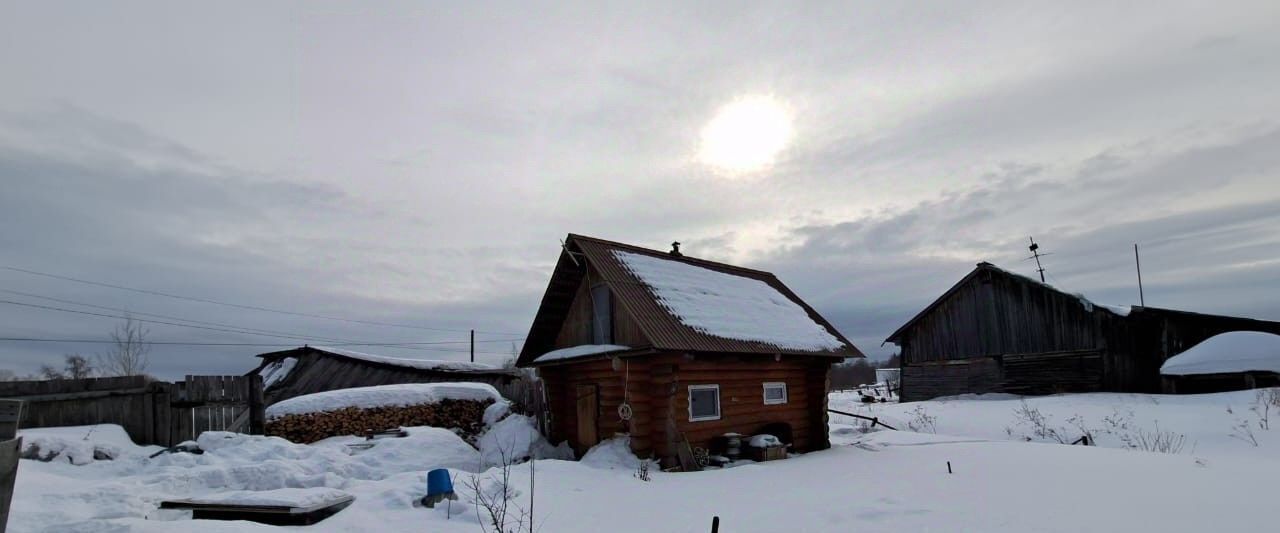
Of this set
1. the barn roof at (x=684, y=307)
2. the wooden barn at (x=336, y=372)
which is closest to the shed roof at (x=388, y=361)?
the wooden barn at (x=336, y=372)

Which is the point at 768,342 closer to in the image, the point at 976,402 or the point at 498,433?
the point at 498,433

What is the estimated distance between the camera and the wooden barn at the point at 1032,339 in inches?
1024

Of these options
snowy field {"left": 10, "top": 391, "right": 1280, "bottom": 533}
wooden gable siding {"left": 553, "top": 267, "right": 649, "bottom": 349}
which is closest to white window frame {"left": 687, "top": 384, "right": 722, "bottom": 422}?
snowy field {"left": 10, "top": 391, "right": 1280, "bottom": 533}

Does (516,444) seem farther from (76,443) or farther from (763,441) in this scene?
(76,443)

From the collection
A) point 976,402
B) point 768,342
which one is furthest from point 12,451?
point 976,402

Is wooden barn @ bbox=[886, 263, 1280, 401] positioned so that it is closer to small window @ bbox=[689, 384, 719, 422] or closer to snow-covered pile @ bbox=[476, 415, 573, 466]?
small window @ bbox=[689, 384, 719, 422]

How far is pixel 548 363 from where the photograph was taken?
1792 cm

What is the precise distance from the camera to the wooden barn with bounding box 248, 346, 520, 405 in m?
26.2

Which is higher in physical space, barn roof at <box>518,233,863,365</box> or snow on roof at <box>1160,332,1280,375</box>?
barn roof at <box>518,233,863,365</box>

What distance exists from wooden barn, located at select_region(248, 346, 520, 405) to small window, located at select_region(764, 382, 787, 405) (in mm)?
13365

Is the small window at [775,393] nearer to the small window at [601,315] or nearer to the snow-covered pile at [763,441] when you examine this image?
the snow-covered pile at [763,441]

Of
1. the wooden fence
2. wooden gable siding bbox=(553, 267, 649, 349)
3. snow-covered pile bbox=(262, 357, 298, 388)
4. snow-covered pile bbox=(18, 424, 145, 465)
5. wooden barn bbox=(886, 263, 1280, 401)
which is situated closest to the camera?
snow-covered pile bbox=(18, 424, 145, 465)

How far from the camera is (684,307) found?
54.6ft

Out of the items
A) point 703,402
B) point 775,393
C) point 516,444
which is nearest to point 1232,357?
point 775,393
